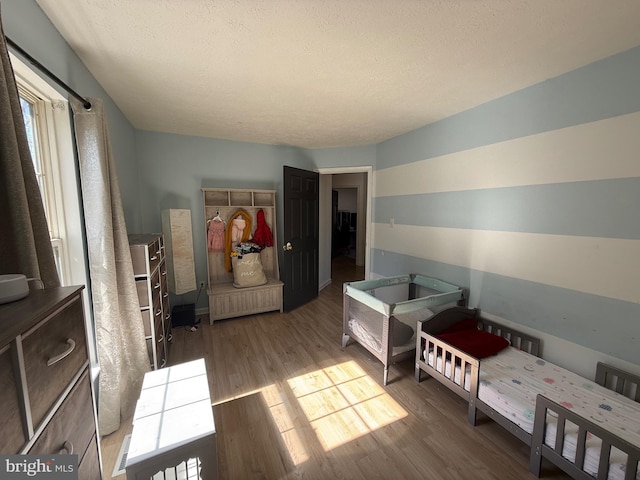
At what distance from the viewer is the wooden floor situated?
153 centimetres

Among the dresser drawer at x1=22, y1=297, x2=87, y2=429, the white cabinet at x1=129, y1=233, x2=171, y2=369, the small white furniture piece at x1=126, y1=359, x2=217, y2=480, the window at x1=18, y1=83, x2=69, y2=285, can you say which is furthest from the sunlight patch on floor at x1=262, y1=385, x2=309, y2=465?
the window at x1=18, y1=83, x2=69, y2=285

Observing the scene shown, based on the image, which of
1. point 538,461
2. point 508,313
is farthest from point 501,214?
point 538,461

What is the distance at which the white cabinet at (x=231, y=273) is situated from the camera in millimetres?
3363

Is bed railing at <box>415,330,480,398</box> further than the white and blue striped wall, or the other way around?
bed railing at <box>415,330,480,398</box>

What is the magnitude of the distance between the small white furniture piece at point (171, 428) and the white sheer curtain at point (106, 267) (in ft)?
1.03

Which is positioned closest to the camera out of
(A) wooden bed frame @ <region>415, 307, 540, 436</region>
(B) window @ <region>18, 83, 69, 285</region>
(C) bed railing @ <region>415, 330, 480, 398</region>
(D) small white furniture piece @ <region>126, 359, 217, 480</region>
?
(D) small white furniture piece @ <region>126, 359, 217, 480</region>

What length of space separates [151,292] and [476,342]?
265cm

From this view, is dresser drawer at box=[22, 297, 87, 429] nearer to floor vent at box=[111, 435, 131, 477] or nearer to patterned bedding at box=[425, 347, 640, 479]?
floor vent at box=[111, 435, 131, 477]

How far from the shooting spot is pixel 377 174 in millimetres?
3818

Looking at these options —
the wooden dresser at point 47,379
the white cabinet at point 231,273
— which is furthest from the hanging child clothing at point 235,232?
the wooden dresser at point 47,379

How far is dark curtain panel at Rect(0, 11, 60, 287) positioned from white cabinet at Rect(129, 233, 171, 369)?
3.56 feet

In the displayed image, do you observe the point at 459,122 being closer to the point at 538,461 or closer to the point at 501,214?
the point at 501,214

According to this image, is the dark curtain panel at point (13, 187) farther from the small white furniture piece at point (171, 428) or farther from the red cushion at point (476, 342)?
the red cushion at point (476, 342)

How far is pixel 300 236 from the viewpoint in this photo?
3881 millimetres
